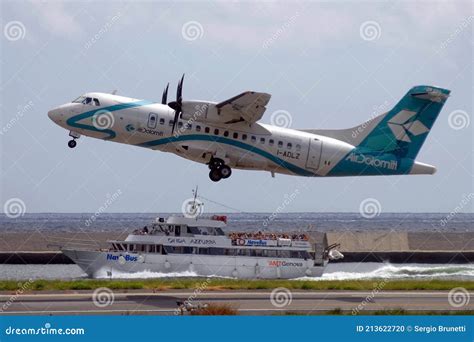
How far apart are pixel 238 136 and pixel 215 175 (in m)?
2.11

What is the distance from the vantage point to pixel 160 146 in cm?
4156

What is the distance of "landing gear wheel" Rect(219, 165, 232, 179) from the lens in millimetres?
42281

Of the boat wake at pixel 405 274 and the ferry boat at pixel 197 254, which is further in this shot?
the boat wake at pixel 405 274

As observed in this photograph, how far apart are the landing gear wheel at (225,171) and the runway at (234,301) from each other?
6.38 metres

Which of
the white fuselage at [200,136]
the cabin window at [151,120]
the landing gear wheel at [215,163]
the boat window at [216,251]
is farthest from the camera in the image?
the boat window at [216,251]

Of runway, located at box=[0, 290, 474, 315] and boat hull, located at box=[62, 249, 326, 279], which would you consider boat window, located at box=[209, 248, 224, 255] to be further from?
runway, located at box=[0, 290, 474, 315]

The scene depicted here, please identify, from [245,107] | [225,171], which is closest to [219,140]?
[225,171]

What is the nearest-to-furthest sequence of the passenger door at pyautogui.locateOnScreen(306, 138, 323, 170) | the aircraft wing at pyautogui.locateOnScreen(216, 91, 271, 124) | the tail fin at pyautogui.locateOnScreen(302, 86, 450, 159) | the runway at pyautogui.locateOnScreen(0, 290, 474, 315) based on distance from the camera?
1. the runway at pyautogui.locateOnScreen(0, 290, 474, 315)
2. the aircraft wing at pyautogui.locateOnScreen(216, 91, 271, 124)
3. the passenger door at pyautogui.locateOnScreen(306, 138, 323, 170)
4. the tail fin at pyautogui.locateOnScreen(302, 86, 450, 159)

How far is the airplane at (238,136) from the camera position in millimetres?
41000
